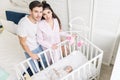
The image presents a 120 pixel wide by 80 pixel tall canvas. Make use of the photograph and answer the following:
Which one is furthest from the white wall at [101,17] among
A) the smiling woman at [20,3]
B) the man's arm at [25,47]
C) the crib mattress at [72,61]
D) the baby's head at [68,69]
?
the man's arm at [25,47]

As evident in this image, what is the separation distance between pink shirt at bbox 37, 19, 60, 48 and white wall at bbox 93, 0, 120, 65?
0.53 meters

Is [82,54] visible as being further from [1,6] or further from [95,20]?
[1,6]

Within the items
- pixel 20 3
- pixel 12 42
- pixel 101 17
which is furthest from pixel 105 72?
pixel 20 3

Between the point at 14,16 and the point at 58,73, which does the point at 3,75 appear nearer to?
the point at 58,73

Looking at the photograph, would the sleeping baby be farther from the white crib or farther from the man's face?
the man's face

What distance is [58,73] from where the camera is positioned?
179 cm

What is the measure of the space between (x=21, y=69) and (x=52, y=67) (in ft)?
1.22

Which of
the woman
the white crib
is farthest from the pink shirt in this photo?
the white crib

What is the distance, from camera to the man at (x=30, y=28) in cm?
159

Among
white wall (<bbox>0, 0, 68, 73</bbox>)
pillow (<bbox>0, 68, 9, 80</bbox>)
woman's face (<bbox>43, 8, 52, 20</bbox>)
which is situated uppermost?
woman's face (<bbox>43, 8, 52, 20</bbox>)

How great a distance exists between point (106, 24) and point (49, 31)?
2.38 ft

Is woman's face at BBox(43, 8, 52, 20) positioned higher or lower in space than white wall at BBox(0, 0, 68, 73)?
higher

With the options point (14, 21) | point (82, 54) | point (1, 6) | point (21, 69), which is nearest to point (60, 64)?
point (82, 54)

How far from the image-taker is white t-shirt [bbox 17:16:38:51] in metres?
1.64
